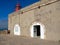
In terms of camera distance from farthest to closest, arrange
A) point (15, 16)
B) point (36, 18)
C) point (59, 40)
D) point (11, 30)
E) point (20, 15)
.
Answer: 1. point (11, 30)
2. point (15, 16)
3. point (20, 15)
4. point (36, 18)
5. point (59, 40)

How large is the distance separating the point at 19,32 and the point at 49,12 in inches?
214

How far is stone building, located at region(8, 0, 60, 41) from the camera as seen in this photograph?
8984 millimetres

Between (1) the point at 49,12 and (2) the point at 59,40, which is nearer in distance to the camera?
(2) the point at 59,40

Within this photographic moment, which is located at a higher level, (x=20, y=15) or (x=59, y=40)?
(x=20, y=15)

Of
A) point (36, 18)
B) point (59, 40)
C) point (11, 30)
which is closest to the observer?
point (59, 40)

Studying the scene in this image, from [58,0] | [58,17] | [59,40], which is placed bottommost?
[59,40]

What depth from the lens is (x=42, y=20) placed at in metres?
10.3

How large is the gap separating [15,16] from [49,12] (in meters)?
6.42

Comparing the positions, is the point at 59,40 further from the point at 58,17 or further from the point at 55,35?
the point at 58,17

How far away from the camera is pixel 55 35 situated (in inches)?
354

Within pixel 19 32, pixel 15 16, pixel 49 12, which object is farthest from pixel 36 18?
pixel 15 16

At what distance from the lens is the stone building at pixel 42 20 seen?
8.98 meters

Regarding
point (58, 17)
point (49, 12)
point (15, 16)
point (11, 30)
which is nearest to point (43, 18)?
point (49, 12)

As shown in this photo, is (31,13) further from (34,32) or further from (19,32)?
(19,32)
